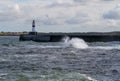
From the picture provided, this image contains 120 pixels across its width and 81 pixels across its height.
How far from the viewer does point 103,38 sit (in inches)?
4806

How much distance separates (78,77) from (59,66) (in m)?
6.93

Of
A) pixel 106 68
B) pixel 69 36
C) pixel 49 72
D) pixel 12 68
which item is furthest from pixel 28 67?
pixel 69 36

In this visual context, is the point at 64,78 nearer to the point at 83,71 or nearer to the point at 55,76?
the point at 55,76

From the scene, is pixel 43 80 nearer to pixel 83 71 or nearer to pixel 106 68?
pixel 83 71

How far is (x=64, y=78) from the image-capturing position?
26.2m

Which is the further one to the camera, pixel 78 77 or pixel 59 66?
pixel 59 66

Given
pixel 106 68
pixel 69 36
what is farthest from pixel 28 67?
pixel 69 36

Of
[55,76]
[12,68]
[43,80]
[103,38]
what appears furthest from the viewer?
[103,38]

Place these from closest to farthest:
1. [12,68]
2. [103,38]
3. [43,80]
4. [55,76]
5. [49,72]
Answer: [43,80], [55,76], [49,72], [12,68], [103,38]

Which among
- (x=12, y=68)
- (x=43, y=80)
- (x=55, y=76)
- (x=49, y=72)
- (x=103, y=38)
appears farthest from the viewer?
(x=103, y=38)

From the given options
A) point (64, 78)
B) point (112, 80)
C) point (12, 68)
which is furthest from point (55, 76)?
point (12, 68)

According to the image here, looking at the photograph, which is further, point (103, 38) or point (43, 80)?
point (103, 38)

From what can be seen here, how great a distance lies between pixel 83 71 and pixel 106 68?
9.69 feet

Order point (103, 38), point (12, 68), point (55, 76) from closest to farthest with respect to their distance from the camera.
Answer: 1. point (55, 76)
2. point (12, 68)
3. point (103, 38)
